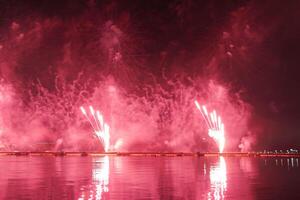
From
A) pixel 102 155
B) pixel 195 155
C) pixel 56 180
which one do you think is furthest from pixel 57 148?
pixel 56 180

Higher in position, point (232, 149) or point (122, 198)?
point (232, 149)

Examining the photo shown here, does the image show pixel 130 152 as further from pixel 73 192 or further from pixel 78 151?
pixel 73 192

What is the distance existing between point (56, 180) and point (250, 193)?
31.6 ft

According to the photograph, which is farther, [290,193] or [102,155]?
[102,155]

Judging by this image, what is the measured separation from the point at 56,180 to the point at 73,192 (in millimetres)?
4984

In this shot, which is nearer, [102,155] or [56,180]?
[56,180]

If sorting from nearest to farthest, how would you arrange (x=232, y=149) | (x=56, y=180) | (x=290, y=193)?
1. (x=290, y=193)
2. (x=56, y=180)
3. (x=232, y=149)

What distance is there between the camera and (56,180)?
74.1 feet

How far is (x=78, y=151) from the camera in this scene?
56.2 m

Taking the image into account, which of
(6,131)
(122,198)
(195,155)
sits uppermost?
(6,131)

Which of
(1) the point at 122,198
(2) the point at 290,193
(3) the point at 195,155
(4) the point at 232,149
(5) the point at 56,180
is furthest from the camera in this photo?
(4) the point at 232,149

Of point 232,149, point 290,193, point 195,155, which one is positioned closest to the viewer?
point 290,193

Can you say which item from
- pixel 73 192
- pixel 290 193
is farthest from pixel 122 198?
pixel 290 193

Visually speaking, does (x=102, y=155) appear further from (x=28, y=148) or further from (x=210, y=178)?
(x=210, y=178)
